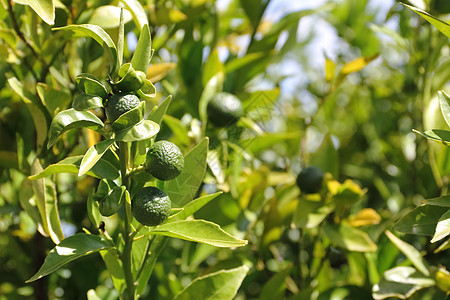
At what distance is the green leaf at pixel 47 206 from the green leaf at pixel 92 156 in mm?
268

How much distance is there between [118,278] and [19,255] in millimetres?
580

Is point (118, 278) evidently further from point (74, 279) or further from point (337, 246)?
point (337, 246)

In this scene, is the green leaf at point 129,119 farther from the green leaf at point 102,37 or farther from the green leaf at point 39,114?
the green leaf at point 39,114

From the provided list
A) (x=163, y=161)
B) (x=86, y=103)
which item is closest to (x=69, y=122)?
(x=86, y=103)

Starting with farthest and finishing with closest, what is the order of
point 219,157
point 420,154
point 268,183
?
point 420,154 < point 268,183 < point 219,157

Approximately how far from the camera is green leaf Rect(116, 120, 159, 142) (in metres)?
0.66

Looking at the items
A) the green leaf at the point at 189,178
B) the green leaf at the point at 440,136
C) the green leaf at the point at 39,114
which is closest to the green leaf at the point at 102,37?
the green leaf at the point at 189,178

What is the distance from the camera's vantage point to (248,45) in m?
1.36

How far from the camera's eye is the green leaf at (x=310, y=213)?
3.65ft

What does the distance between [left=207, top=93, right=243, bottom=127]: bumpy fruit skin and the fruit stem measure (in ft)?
1.21

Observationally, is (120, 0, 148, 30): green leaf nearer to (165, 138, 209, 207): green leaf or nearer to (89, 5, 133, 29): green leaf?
(89, 5, 133, 29): green leaf

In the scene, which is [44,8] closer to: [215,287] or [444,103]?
[215,287]

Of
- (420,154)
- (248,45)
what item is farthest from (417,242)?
(248,45)

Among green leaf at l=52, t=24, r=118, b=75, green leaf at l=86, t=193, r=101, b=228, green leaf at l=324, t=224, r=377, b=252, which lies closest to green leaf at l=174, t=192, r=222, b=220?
green leaf at l=86, t=193, r=101, b=228
